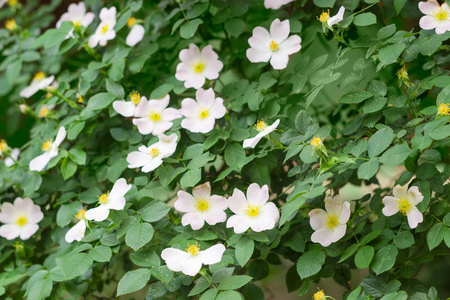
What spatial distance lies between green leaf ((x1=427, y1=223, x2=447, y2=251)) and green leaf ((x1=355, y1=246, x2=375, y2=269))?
10 centimetres

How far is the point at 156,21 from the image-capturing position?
1343 millimetres

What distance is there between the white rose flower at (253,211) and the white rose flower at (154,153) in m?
0.16

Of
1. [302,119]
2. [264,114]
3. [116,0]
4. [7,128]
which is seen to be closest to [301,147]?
[302,119]

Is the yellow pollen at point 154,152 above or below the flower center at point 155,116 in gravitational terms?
above

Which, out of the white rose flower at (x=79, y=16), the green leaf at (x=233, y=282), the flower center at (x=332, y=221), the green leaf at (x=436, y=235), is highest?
the white rose flower at (x=79, y=16)

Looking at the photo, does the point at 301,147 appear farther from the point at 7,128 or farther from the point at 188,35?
the point at 7,128

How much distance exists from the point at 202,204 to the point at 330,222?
0.24 m

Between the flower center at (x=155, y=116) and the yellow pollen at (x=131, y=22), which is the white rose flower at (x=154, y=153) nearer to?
the flower center at (x=155, y=116)

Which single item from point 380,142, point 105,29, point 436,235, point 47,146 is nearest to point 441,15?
point 380,142

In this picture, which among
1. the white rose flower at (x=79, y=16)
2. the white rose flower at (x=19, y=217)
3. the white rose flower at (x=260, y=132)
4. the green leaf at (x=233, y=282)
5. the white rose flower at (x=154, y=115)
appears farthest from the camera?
the white rose flower at (x=79, y=16)

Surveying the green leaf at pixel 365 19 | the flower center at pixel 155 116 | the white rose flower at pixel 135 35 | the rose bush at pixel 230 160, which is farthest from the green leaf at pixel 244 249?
the white rose flower at pixel 135 35

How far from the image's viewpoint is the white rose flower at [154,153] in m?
1.01

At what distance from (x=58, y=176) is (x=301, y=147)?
24.8 inches

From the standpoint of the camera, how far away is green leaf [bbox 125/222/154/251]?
916 mm
